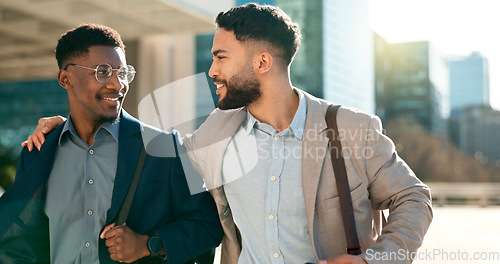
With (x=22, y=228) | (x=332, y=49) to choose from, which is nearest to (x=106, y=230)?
(x=22, y=228)

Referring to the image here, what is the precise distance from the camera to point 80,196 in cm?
279

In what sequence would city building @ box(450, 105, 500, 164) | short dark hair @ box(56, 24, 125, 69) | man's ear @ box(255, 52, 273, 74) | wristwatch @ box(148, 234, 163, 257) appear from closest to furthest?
1. wristwatch @ box(148, 234, 163, 257)
2. man's ear @ box(255, 52, 273, 74)
3. short dark hair @ box(56, 24, 125, 69)
4. city building @ box(450, 105, 500, 164)

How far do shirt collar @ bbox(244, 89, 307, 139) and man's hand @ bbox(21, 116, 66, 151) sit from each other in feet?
3.61

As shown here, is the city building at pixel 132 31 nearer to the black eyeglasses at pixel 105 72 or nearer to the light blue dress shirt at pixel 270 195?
the black eyeglasses at pixel 105 72

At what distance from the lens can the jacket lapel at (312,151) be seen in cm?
262

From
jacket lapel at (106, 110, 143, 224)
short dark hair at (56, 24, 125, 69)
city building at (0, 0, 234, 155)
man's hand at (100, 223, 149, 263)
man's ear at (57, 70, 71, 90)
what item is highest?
city building at (0, 0, 234, 155)

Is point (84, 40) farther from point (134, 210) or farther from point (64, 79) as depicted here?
point (134, 210)

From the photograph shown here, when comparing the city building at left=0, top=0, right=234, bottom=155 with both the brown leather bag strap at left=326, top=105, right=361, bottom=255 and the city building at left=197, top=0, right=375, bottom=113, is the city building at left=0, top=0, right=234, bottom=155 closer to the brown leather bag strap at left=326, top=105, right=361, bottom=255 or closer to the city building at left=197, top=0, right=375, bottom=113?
the city building at left=197, top=0, right=375, bottom=113

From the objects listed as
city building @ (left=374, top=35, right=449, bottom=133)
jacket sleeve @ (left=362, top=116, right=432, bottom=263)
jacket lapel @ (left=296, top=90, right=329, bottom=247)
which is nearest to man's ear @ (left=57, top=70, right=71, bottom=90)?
jacket lapel @ (left=296, top=90, right=329, bottom=247)

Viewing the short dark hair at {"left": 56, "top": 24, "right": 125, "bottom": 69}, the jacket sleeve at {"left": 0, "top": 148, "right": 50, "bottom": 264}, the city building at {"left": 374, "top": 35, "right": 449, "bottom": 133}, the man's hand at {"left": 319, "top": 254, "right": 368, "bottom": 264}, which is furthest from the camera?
the city building at {"left": 374, "top": 35, "right": 449, "bottom": 133}

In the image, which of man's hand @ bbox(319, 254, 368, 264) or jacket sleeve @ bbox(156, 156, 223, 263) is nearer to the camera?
man's hand @ bbox(319, 254, 368, 264)

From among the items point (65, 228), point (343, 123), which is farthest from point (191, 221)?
point (343, 123)

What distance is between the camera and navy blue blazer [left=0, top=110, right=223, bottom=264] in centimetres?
275

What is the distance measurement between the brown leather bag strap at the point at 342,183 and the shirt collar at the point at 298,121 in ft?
0.47
